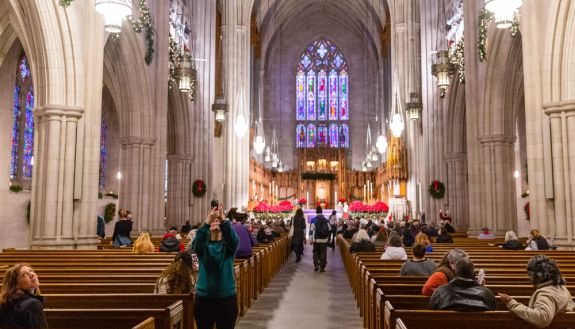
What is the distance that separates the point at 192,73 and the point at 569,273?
14.0 m

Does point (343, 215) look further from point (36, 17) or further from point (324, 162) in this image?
point (36, 17)

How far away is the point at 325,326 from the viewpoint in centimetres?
703

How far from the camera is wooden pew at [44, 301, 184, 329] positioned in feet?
11.4

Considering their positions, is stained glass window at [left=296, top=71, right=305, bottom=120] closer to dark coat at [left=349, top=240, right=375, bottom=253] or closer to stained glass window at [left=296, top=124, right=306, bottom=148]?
stained glass window at [left=296, top=124, right=306, bottom=148]

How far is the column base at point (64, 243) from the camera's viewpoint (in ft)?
35.5

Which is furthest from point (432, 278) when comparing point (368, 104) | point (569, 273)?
point (368, 104)

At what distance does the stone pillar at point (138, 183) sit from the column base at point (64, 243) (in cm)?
468

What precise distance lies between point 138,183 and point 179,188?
630 cm

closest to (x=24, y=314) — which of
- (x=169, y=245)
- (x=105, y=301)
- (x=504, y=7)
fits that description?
(x=105, y=301)

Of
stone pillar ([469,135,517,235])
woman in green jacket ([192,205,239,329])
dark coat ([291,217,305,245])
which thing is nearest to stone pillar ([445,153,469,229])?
stone pillar ([469,135,517,235])

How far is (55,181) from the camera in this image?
36.2 ft

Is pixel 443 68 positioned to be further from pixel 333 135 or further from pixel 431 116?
pixel 333 135

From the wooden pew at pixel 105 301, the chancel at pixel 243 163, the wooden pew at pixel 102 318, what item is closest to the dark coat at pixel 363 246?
the chancel at pixel 243 163

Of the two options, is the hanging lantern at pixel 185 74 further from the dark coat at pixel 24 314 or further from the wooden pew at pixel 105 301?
the dark coat at pixel 24 314
